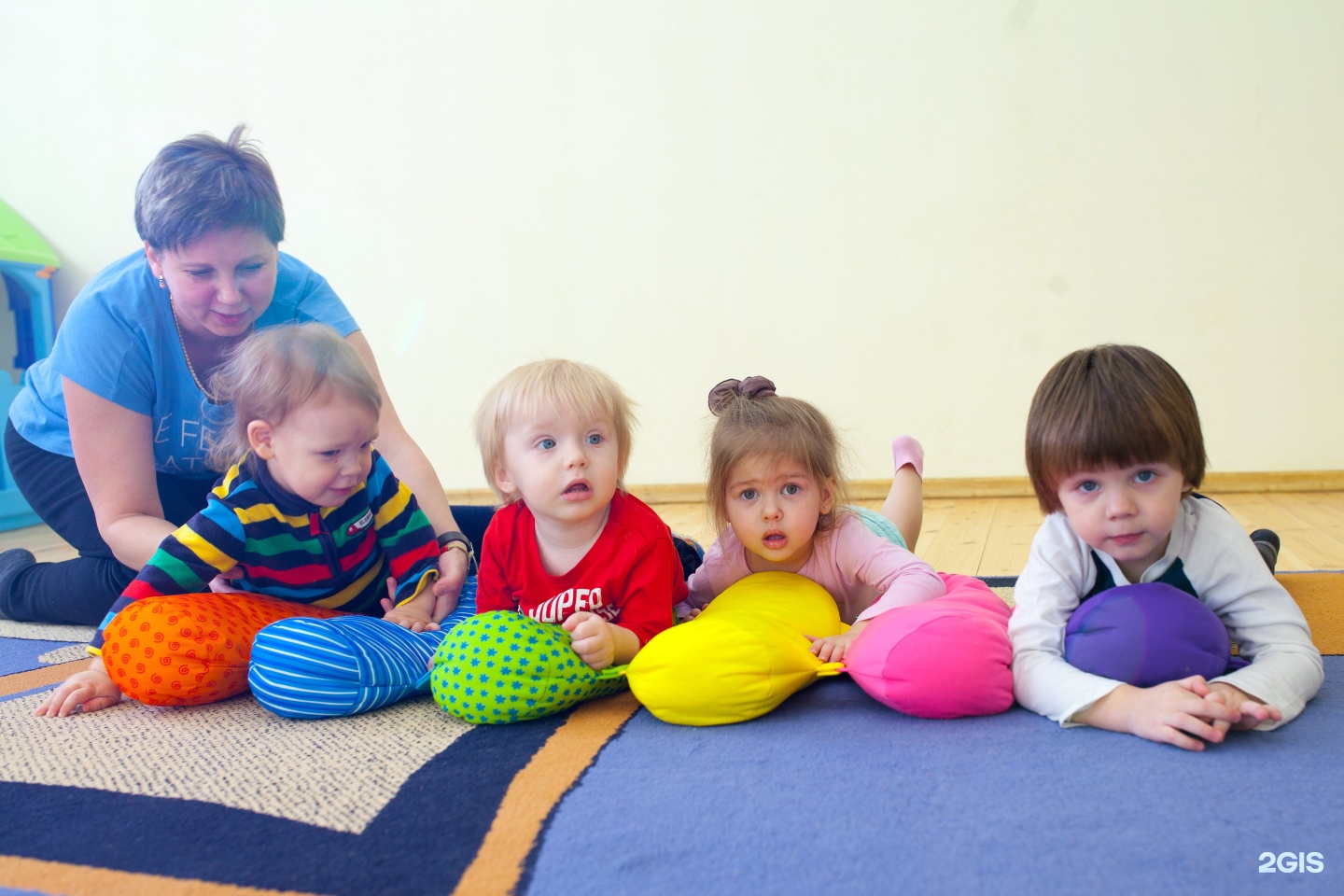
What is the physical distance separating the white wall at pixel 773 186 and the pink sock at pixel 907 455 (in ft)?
3.65

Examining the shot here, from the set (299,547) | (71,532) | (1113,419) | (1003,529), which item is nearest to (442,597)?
(299,547)

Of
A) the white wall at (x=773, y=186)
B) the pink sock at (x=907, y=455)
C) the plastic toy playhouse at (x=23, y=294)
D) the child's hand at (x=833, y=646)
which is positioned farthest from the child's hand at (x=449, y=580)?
the plastic toy playhouse at (x=23, y=294)

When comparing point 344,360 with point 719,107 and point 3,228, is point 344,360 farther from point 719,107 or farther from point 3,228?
point 3,228

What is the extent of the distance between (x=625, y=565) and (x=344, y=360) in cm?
41

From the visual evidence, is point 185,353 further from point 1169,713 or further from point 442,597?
point 1169,713

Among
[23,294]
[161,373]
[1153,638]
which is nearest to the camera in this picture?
[1153,638]

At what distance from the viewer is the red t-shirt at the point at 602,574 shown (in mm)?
1042

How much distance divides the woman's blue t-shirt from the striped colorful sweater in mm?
232

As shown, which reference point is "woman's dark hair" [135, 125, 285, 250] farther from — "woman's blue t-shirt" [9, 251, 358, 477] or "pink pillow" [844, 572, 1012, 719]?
"pink pillow" [844, 572, 1012, 719]

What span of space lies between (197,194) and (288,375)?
265 mm

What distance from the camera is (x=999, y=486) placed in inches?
103

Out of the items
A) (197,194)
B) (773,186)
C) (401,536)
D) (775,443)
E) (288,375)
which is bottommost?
(401,536)

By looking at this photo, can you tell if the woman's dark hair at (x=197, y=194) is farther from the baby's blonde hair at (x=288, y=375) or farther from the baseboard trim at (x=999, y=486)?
the baseboard trim at (x=999, y=486)

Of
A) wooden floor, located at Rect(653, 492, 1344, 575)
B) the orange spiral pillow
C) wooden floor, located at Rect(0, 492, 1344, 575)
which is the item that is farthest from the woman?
wooden floor, located at Rect(653, 492, 1344, 575)
